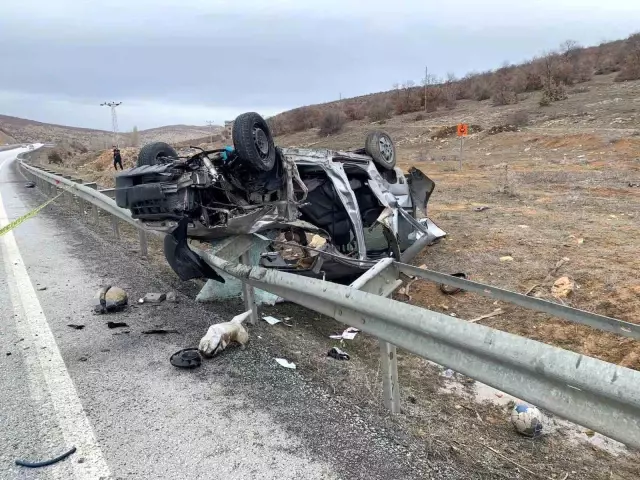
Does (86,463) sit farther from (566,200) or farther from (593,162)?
(593,162)

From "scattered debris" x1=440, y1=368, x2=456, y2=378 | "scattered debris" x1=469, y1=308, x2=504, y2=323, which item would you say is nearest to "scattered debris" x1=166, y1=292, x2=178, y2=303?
"scattered debris" x1=440, y1=368, x2=456, y2=378

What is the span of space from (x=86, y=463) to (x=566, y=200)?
34.7ft

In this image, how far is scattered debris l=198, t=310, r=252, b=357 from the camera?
3520 millimetres

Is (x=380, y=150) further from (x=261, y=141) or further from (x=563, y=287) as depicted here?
(x=563, y=287)

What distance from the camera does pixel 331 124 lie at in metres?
39.2

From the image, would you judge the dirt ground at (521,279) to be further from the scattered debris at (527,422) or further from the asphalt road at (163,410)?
the asphalt road at (163,410)

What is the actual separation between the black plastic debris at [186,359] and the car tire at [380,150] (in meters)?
4.05

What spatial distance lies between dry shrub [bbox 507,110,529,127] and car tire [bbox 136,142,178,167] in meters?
22.8

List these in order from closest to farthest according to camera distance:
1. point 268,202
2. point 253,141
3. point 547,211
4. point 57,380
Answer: point 57,380 < point 253,141 < point 268,202 < point 547,211

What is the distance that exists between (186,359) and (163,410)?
1.98 ft

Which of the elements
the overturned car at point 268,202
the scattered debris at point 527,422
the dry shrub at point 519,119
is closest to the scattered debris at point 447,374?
the scattered debris at point 527,422

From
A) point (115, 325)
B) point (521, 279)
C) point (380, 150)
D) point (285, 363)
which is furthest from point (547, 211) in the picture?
point (115, 325)

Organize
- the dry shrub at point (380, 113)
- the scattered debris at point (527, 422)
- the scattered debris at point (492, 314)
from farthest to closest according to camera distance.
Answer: the dry shrub at point (380, 113)
the scattered debris at point (492, 314)
the scattered debris at point (527, 422)

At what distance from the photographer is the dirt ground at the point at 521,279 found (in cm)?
282
